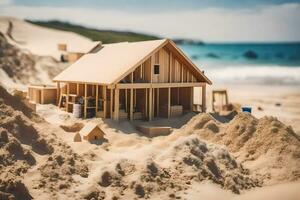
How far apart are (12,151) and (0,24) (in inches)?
2462

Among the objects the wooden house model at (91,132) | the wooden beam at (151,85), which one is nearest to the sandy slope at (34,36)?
the wooden beam at (151,85)

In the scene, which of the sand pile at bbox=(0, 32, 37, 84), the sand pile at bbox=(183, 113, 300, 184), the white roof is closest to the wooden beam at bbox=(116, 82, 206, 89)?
the white roof

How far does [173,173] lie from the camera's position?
55.3 ft

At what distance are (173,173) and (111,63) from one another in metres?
11.5

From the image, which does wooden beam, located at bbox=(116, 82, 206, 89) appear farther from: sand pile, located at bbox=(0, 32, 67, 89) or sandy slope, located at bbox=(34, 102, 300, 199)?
sand pile, located at bbox=(0, 32, 67, 89)

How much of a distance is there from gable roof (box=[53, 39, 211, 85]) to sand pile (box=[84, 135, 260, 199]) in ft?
23.3

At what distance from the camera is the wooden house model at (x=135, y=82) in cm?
2534

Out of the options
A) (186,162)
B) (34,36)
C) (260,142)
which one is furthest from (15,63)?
(186,162)

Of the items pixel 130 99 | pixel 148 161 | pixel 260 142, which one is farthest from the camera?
pixel 130 99

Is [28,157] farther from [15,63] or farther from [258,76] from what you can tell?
[258,76]

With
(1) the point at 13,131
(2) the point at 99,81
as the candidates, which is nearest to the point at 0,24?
(2) the point at 99,81

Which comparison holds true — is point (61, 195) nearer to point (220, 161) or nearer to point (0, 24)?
point (220, 161)

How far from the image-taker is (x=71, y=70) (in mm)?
29578

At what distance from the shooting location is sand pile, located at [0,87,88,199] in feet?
48.5
